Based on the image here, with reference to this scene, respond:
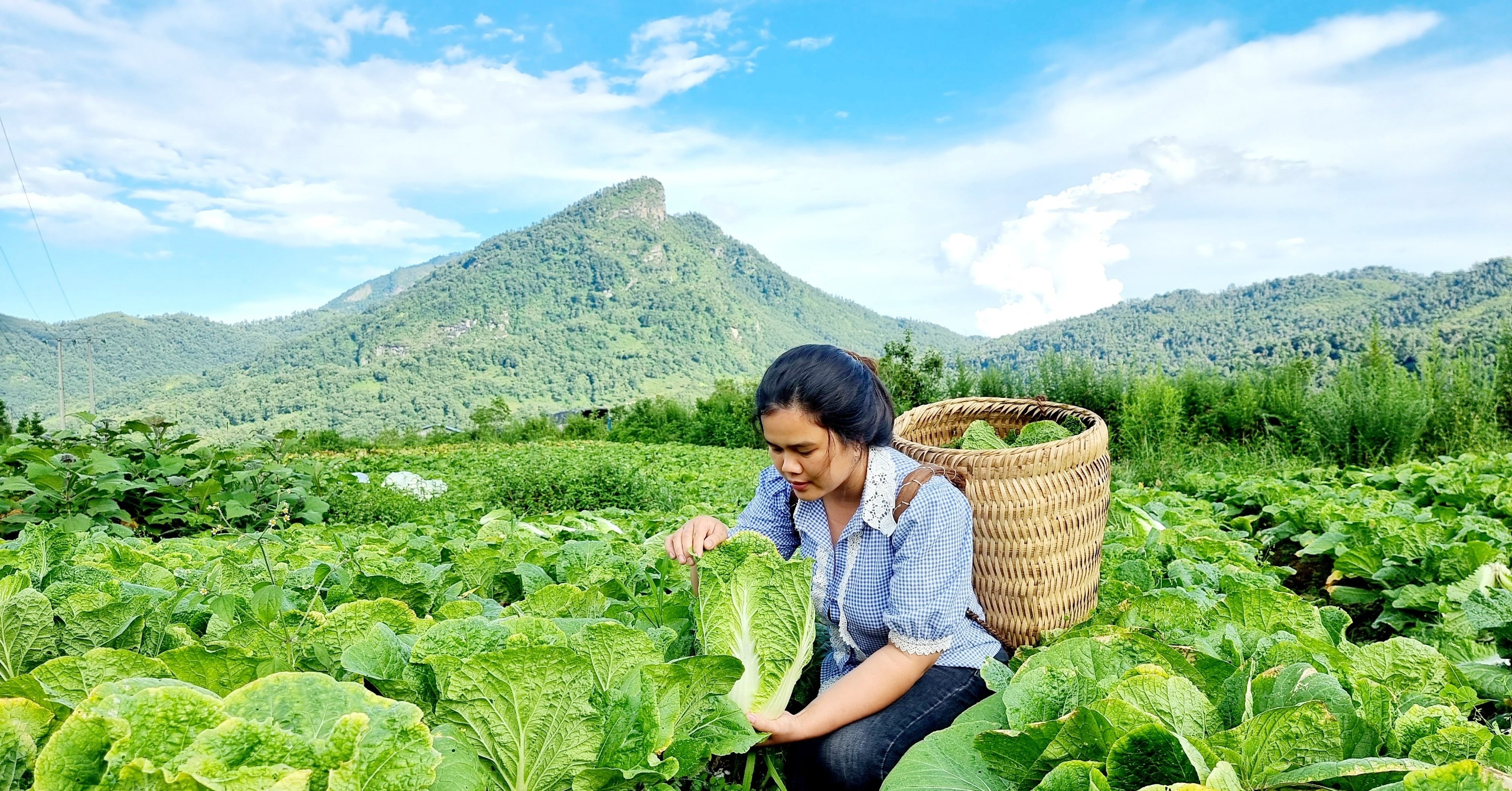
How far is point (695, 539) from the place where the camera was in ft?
6.95

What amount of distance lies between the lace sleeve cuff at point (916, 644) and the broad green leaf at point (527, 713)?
3.30ft

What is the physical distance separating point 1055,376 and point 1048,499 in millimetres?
12548

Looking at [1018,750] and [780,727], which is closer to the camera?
[1018,750]

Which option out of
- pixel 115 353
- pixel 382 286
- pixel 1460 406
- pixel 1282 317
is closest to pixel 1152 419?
pixel 1460 406

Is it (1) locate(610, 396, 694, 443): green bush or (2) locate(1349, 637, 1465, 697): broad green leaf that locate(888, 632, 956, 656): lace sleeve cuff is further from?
(1) locate(610, 396, 694, 443): green bush

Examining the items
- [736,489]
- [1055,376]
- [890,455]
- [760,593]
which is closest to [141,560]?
[760,593]

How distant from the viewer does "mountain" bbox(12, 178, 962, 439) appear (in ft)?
242

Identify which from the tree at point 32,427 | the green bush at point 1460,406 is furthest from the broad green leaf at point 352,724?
the green bush at point 1460,406

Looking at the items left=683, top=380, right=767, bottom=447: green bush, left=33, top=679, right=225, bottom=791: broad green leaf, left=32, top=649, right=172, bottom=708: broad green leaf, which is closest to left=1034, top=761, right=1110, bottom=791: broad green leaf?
left=33, top=679, right=225, bottom=791: broad green leaf

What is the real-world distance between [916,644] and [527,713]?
1.14m

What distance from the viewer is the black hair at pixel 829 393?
2.15m

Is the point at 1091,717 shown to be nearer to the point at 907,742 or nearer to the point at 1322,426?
the point at 907,742

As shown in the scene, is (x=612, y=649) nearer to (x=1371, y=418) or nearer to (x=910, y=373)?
(x=1371, y=418)

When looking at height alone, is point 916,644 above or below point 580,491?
above
